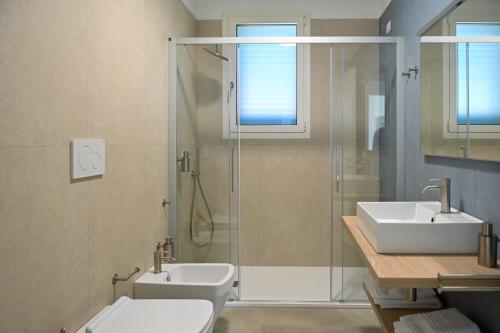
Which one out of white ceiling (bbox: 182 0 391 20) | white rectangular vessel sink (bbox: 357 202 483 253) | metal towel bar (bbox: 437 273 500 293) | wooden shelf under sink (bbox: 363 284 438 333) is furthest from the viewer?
white ceiling (bbox: 182 0 391 20)

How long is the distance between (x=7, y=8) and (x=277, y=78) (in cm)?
227

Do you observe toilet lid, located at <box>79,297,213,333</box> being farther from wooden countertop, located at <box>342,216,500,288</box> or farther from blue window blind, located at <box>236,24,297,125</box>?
blue window blind, located at <box>236,24,297,125</box>

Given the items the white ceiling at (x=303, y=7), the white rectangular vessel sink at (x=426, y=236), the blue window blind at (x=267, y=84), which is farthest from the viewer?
the white ceiling at (x=303, y=7)

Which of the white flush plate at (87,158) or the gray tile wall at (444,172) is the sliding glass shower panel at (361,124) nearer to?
the gray tile wall at (444,172)

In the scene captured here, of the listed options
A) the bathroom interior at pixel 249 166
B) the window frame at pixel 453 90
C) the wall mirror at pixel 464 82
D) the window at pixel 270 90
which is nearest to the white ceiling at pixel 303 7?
the bathroom interior at pixel 249 166

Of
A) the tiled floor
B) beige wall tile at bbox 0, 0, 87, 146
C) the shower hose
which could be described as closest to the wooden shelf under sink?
the tiled floor

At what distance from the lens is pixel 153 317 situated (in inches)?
70.2

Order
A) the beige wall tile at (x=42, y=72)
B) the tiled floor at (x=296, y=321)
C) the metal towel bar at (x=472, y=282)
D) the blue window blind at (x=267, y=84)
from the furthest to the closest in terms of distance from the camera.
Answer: the blue window blind at (x=267, y=84)
the tiled floor at (x=296, y=321)
the metal towel bar at (x=472, y=282)
the beige wall tile at (x=42, y=72)

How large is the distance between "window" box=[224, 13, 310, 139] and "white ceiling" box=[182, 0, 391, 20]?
2.47 ft

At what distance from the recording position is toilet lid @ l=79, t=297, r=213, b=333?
1.67m

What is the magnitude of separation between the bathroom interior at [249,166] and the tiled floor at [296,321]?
0.02 meters

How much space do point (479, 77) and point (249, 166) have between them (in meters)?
1.87

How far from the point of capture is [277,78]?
3.31 metres

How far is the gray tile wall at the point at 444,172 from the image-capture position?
69.1 inches
